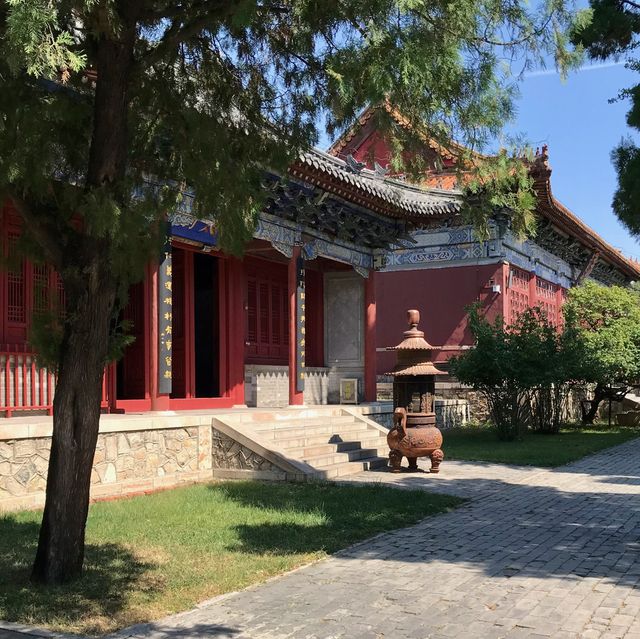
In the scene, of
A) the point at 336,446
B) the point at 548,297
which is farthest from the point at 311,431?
the point at 548,297

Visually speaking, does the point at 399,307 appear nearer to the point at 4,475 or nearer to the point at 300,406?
the point at 300,406

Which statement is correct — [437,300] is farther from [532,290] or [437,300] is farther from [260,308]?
[260,308]

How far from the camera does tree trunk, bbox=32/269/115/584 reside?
4645 millimetres

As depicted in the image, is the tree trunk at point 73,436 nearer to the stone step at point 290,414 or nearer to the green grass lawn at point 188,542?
the green grass lawn at point 188,542

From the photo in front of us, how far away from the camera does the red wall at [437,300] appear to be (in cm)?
1842

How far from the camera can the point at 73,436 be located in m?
4.66

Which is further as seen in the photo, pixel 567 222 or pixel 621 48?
pixel 567 222

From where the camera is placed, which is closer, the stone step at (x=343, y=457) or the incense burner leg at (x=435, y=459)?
the stone step at (x=343, y=457)

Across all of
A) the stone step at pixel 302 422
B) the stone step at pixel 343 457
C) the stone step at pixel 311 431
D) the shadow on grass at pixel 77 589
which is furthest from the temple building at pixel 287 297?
the shadow on grass at pixel 77 589

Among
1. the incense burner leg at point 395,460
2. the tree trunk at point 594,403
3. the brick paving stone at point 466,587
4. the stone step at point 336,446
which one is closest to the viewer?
the brick paving stone at point 466,587

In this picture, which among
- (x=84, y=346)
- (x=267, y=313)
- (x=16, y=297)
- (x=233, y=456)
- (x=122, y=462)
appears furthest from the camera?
(x=267, y=313)

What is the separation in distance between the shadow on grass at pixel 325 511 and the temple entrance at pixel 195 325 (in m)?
3.51

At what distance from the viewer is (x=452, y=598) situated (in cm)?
455

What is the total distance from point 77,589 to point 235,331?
8.36 metres
